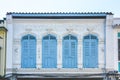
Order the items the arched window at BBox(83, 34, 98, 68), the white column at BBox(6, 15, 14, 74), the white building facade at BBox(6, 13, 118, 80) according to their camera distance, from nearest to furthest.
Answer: the white column at BBox(6, 15, 14, 74) < the white building facade at BBox(6, 13, 118, 80) < the arched window at BBox(83, 34, 98, 68)

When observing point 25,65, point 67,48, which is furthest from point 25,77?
point 67,48

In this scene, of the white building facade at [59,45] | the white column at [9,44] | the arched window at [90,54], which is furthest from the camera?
the arched window at [90,54]

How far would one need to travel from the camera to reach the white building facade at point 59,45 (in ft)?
115

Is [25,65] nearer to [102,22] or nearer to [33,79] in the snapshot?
[33,79]

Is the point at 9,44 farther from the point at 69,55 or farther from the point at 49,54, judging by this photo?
the point at 69,55

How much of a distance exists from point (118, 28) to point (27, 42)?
6.06m

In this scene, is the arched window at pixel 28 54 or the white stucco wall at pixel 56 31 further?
the arched window at pixel 28 54

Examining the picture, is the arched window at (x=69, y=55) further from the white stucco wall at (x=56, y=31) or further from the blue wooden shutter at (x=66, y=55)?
the white stucco wall at (x=56, y=31)

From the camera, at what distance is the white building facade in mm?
35094

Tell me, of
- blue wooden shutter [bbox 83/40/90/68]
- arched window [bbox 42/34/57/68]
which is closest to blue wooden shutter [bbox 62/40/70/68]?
arched window [bbox 42/34/57/68]

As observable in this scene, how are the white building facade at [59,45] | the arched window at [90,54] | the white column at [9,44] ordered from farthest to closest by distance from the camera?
the arched window at [90,54], the white building facade at [59,45], the white column at [9,44]

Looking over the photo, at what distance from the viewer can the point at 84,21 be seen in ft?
117

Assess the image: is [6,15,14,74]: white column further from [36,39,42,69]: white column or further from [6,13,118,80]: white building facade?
[36,39,42,69]: white column

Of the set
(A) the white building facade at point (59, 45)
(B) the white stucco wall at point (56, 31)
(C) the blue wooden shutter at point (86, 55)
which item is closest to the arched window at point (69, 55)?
(A) the white building facade at point (59, 45)
